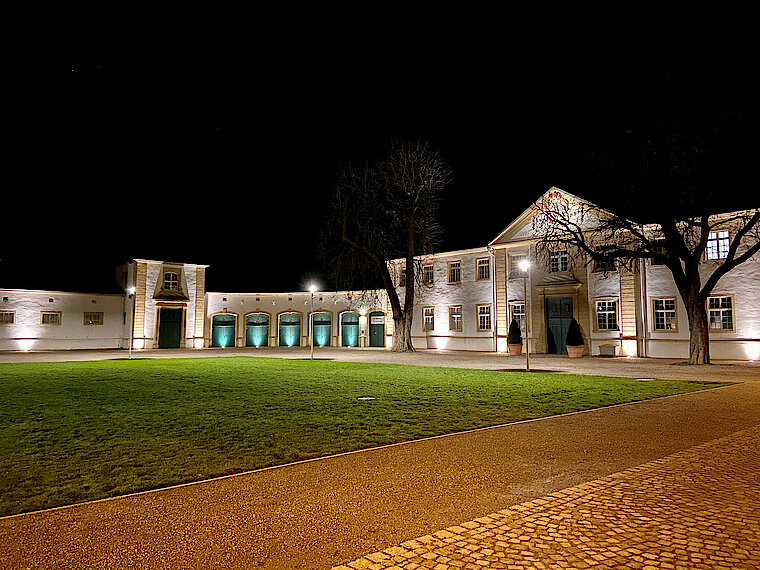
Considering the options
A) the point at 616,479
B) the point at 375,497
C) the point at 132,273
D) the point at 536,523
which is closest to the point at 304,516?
the point at 375,497

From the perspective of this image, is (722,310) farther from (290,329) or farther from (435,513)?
(290,329)

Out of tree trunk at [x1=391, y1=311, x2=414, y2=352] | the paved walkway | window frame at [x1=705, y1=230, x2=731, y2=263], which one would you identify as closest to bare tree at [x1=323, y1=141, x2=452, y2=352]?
tree trunk at [x1=391, y1=311, x2=414, y2=352]

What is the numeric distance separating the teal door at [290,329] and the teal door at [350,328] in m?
3.34

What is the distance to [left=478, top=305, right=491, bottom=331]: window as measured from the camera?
32656 millimetres

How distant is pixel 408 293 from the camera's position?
3222 cm

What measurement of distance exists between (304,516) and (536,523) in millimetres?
1824

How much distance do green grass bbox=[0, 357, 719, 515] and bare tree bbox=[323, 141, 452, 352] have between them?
14666 millimetres

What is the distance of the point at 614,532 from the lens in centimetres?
418

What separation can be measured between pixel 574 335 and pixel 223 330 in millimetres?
24933

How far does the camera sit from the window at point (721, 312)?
23.3 metres

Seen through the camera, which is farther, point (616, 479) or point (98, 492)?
point (616, 479)

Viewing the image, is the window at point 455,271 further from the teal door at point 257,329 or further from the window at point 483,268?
the teal door at point 257,329

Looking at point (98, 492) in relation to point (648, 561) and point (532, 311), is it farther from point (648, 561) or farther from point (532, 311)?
point (532, 311)

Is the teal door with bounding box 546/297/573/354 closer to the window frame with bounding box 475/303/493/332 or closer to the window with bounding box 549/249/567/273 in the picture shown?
the window with bounding box 549/249/567/273
